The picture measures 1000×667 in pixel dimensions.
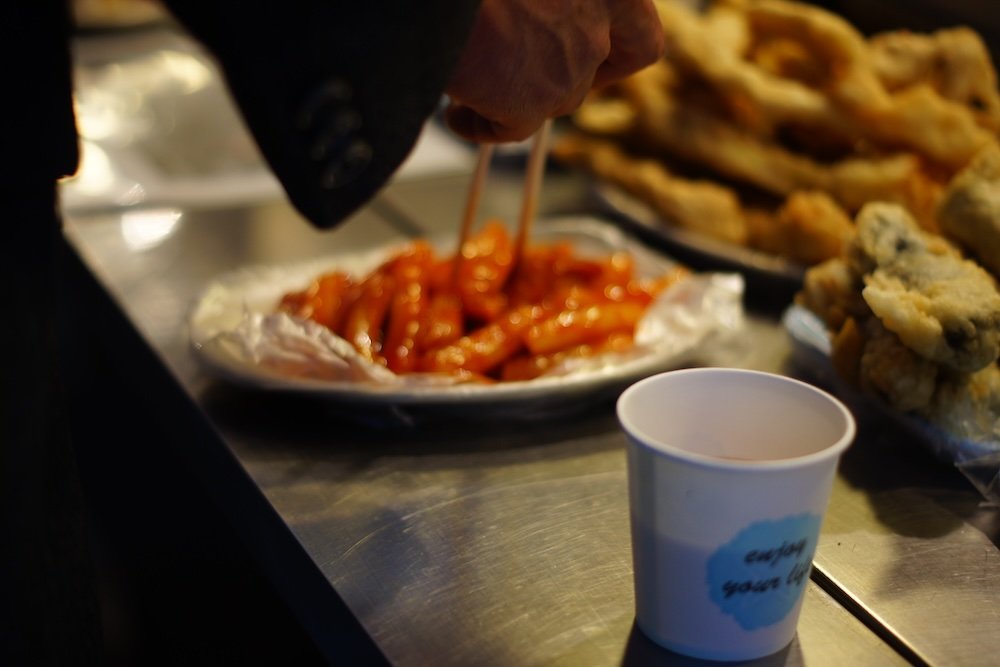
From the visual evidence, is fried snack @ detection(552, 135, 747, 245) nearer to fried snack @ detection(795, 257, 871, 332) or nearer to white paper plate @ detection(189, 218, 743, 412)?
white paper plate @ detection(189, 218, 743, 412)

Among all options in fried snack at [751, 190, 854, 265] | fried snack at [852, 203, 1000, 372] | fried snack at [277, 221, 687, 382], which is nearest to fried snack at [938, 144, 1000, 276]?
fried snack at [852, 203, 1000, 372]

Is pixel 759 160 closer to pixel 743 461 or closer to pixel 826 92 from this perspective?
pixel 826 92

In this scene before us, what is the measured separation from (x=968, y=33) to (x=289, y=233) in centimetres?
118

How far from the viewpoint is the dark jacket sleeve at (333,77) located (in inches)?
28.0

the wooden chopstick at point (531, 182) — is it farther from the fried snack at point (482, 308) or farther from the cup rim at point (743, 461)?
the cup rim at point (743, 461)

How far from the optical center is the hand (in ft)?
3.02

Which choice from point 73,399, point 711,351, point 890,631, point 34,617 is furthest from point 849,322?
point 73,399

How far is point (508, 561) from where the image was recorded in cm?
100

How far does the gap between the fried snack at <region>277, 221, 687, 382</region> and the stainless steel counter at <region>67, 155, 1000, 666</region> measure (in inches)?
3.2

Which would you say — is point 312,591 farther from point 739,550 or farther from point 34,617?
point 739,550

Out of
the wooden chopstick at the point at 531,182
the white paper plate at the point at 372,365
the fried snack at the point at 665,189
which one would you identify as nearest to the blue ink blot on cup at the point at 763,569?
the white paper plate at the point at 372,365

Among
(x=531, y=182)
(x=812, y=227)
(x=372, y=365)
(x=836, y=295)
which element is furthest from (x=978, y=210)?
(x=372, y=365)

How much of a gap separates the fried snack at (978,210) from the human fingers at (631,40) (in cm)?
40

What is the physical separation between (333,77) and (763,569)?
Answer: 479 millimetres
